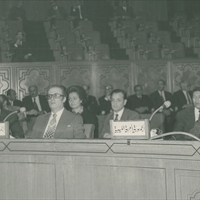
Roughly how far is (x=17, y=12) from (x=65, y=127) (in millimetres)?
5972

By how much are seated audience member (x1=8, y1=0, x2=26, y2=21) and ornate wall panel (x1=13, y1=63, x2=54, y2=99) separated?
43.9 inches

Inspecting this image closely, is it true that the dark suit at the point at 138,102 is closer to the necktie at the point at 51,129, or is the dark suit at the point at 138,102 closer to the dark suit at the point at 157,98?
the dark suit at the point at 157,98

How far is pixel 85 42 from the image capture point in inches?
352

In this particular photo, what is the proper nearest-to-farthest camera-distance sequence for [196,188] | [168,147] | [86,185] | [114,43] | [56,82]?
[196,188] < [168,147] < [86,185] < [56,82] < [114,43]

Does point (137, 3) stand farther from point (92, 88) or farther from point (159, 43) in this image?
point (92, 88)

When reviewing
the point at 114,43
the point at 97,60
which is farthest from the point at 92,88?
the point at 114,43

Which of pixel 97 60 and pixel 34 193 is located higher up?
pixel 97 60

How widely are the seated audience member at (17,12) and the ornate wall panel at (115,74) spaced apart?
76.8 inches

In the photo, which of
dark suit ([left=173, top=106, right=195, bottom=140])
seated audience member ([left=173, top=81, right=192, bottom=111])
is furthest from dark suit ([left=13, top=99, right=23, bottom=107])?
dark suit ([left=173, top=106, right=195, bottom=140])

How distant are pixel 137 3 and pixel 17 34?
2966 millimetres

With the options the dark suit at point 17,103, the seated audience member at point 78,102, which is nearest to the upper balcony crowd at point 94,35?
the dark suit at point 17,103

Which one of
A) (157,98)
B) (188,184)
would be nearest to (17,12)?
(157,98)

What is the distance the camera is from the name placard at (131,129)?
2434 millimetres

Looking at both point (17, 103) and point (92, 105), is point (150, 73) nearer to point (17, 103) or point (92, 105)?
point (92, 105)
